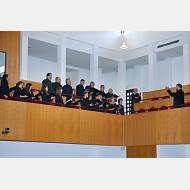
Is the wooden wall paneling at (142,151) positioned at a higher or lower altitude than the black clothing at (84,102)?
lower

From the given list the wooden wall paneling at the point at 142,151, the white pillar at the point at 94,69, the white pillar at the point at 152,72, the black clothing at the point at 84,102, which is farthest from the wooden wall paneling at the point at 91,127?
the white pillar at the point at 152,72

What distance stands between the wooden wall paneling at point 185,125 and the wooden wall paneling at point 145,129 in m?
1.29

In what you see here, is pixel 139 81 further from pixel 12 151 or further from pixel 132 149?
pixel 12 151

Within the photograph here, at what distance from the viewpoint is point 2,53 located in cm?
1338

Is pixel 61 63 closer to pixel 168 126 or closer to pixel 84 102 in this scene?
pixel 84 102

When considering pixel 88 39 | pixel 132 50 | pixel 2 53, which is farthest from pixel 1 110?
pixel 132 50

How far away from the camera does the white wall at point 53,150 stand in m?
9.72

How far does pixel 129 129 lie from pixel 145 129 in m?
0.79

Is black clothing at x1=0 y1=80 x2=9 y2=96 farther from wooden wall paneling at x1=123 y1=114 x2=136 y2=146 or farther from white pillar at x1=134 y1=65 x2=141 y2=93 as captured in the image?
white pillar at x1=134 y1=65 x2=141 y2=93

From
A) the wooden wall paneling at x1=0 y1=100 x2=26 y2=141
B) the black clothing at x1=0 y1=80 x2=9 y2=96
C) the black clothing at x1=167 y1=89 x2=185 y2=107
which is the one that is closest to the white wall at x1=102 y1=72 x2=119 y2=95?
the black clothing at x1=167 y1=89 x2=185 y2=107

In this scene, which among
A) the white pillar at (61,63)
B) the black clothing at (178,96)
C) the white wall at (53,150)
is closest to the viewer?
the white wall at (53,150)

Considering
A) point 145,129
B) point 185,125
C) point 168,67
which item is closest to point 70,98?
point 145,129

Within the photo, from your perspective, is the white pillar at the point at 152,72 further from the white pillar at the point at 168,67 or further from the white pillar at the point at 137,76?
the white pillar at the point at 137,76

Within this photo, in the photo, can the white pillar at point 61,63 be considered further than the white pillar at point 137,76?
No
